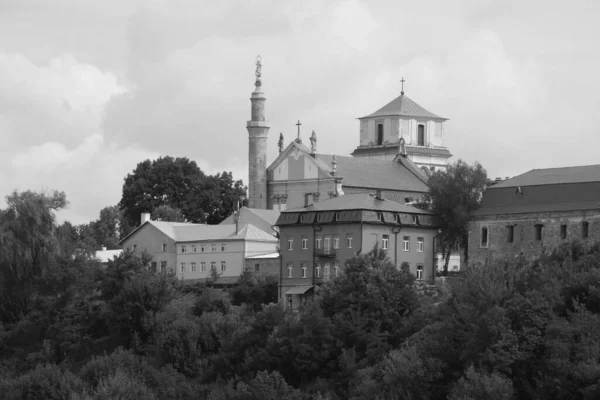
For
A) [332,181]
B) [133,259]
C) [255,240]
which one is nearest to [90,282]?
[133,259]

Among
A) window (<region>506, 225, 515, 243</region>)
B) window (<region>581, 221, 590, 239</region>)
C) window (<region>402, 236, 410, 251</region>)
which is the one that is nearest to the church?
window (<region>402, 236, 410, 251</region>)

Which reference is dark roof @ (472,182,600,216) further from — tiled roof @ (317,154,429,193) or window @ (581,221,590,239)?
tiled roof @ (317,154,429,193)

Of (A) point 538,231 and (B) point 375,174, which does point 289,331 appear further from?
(B) point 375,174

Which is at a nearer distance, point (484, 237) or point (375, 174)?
point (484, 237)

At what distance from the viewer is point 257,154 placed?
102750 millimetres

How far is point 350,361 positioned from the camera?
67.5 m

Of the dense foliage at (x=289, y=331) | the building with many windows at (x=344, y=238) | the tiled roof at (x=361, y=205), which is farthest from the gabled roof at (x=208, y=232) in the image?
the building with many windows at (x=344, y=238)

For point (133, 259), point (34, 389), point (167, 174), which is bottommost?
point (34, 389)

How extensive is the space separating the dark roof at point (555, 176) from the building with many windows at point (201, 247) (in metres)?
13.9

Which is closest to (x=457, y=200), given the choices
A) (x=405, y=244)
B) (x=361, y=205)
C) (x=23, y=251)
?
(x=405, y=244)

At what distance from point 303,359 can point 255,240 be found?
21.8 meters

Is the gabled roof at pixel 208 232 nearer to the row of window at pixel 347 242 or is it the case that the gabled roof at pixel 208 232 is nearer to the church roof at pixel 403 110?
the row of window at pixel 347 242

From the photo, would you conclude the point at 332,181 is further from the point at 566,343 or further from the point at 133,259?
the point at 566,343

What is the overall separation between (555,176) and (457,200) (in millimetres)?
4851
